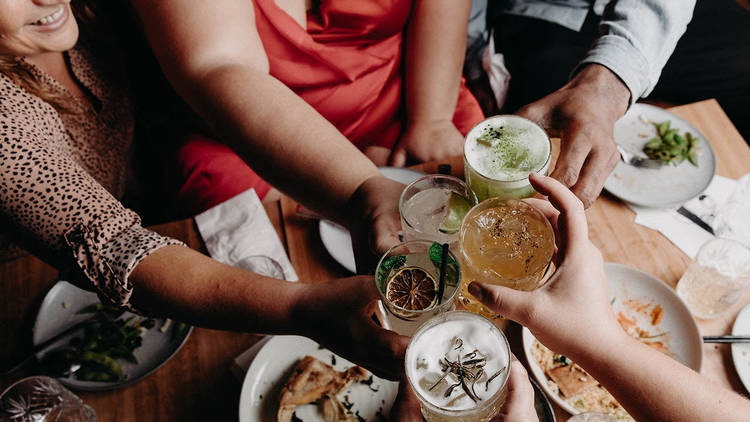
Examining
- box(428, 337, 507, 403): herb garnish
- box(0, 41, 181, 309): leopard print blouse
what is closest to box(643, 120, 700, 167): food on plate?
box(428, 337, 507, 403): herb garnish

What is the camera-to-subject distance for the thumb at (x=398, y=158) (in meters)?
2.63

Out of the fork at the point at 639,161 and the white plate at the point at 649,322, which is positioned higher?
the fork at the point at 639,161

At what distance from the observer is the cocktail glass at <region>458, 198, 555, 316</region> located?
4.28ft

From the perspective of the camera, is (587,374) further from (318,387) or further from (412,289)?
(318,387)

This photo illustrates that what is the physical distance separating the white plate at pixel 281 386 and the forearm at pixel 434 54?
143cm

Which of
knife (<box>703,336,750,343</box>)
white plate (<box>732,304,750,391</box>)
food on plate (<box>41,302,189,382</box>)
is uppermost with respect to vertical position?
food on plate (<box>41,302,189,382</box>)

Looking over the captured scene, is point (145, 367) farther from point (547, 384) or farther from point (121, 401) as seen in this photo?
point (547, 384)

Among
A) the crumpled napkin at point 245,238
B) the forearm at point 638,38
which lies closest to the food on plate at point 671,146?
the forearm at point 638,38

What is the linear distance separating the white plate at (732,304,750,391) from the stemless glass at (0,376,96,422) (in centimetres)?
204

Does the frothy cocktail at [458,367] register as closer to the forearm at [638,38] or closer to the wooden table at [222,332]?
the wooden table at [222,332]

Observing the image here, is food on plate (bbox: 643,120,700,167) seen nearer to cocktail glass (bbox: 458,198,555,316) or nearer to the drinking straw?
cocktail glass (bbox: 458,198,555,316)

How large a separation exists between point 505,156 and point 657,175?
92 centimetres

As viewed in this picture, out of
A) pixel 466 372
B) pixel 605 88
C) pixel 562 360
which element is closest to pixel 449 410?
pixel 466 372

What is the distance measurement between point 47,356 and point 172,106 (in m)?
1.34
